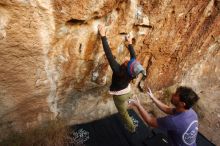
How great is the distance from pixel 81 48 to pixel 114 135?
1.62 meters

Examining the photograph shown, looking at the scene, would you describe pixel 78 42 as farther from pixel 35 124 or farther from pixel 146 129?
pixel 146 129

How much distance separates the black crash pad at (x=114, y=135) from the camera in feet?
14.3

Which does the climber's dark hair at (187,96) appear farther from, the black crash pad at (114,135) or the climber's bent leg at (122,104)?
the black crash pad at (114,135)

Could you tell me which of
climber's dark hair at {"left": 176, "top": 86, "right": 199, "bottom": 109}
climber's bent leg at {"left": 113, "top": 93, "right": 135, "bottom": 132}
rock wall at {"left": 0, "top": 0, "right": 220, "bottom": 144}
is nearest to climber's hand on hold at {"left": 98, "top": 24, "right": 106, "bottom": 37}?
rock wall at {"left": 0, "top": 0, "right": 220, "bottom": 144}

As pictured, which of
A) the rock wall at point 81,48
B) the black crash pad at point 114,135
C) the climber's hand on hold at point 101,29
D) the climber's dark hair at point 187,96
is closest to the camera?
the climber's dark hair at point 187,96

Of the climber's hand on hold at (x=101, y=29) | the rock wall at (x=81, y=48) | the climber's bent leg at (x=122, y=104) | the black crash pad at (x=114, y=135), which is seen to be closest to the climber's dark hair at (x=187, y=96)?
the climber's bent leg at (x=122, y=104)

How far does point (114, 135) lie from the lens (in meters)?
4.59

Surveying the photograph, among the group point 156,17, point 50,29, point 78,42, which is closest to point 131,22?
point 156,17

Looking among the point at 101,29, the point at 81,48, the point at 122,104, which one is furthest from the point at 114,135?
the point at 101,29

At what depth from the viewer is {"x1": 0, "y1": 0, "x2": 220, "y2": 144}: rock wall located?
3.11 metres

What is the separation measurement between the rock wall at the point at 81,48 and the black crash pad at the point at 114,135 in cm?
20

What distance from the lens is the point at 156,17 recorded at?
423 centimetres

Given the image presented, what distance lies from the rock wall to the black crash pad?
0.20 m

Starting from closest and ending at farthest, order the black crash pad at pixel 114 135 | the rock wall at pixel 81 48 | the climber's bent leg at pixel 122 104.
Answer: the rock wall at pixel 81 48 → the climber's bent leg at pixel 122 104 → the black crash pad at pixel 114 135
